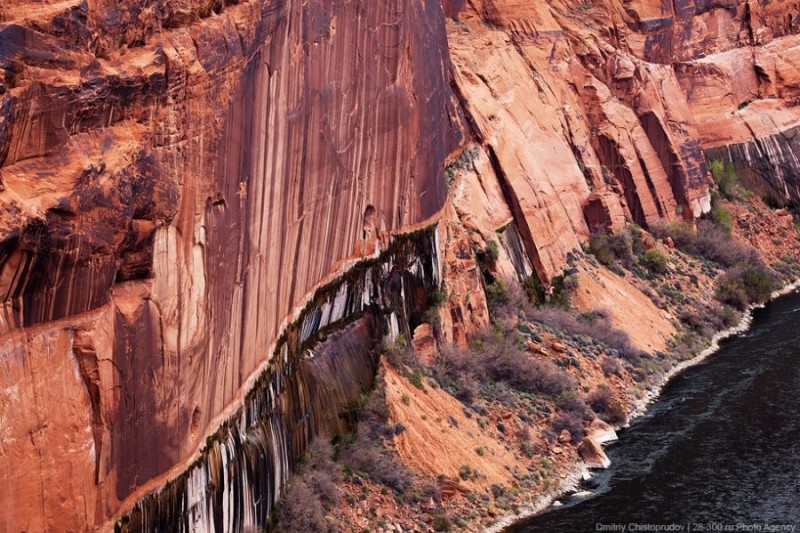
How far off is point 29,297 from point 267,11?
31.3 ft

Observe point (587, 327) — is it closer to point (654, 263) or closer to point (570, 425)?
point (570, 425)

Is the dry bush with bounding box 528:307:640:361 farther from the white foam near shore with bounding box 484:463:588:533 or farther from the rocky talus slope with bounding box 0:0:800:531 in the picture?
the white foam near shore with bounding box 484:463:588:533

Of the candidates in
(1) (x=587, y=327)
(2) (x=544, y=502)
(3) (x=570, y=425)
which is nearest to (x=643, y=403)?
A: (1) (x=587, y=327)

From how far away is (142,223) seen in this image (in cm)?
2014

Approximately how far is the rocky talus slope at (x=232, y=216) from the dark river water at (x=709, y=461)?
427 centimetres

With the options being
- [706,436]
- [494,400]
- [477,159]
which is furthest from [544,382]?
[477,159]

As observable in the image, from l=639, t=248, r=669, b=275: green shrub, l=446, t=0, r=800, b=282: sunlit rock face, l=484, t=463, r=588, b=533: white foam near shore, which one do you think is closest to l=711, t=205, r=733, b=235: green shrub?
l=446, t=0, r=800, b=282: sunlit rock face

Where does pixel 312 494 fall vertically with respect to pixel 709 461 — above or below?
above

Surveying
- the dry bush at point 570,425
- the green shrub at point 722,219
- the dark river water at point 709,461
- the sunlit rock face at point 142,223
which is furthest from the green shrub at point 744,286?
the sunlit rock face at point 142,223

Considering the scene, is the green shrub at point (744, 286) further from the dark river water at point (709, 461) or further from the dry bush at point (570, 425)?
the dry bush at point (570, 425)

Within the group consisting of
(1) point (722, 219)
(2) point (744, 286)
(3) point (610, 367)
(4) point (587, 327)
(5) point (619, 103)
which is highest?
(5) point (619, 103)

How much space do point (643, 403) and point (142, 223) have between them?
79.9 feet

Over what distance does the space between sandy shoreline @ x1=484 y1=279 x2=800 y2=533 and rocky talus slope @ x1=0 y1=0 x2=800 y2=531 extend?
175 cm

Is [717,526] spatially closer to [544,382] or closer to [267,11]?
[544,382]
